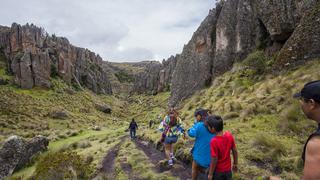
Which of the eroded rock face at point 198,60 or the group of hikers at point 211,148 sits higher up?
the eroded rock face at point 198,60

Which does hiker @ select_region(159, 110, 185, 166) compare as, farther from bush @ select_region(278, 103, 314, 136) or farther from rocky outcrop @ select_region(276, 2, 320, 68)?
rocky outcrop @ select_region(276, 2, 320, 68)

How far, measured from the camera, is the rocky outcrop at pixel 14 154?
72.2 ft

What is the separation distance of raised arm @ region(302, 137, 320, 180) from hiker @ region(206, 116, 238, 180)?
3.65m

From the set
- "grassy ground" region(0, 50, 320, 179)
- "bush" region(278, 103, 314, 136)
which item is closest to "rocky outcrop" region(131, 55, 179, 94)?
"grassy ground" region(0, 50, 320, 179)

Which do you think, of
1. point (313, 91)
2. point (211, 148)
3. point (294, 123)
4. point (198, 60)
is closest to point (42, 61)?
point (198, 60)

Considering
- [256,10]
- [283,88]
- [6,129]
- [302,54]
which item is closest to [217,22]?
[256,10]

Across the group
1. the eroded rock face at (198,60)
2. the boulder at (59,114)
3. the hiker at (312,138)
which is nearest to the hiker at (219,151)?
the hiker at (312,138)

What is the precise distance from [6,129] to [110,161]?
36.8 m

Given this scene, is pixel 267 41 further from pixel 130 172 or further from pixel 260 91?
pixel 130 172

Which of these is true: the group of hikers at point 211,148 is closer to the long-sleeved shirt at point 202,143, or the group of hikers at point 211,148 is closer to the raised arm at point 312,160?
the long-sleeved shirt at point 202,143

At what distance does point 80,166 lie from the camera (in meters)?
16.5

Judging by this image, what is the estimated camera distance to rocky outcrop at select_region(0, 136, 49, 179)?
22.0 meters

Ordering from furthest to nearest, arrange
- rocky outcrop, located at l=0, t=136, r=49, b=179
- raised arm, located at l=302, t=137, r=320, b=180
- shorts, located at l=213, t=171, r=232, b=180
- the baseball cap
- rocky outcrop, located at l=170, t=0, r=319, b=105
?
rocky outcrop, located at l=170, t=0, r=319, b=105 < rocky outcrop, located at l=0, t=136, r=49, b=179 < shorts, located at l=213, t=171, r=232, b=180 < the baseball cap < raised arm, located at l=302, t=137, r=320, b=180

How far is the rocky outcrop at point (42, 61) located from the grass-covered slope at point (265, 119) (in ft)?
234
